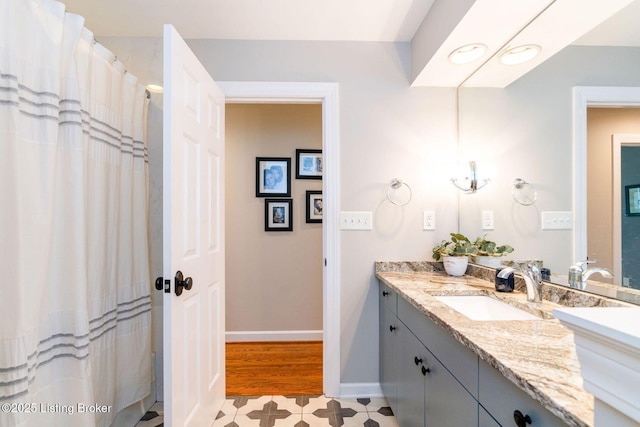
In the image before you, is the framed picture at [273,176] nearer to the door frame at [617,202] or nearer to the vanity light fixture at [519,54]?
the vanity light fixture at [519,54]

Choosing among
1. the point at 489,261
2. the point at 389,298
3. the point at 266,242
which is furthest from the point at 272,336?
the point at 489,261

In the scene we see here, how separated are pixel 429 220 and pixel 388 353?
88 centimetres

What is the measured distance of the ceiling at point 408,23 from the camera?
123 cm

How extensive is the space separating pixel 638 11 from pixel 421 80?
107 centimetres

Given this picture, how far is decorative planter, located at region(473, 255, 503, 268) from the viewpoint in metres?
1.67

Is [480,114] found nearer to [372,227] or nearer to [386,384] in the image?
[372,227]

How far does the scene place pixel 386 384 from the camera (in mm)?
1807

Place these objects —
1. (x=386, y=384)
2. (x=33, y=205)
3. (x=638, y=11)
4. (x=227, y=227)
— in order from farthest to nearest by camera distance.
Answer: (x=227, y=227) < (x=386, y=384) < (x=33, y=205) < (x=638, y=11)

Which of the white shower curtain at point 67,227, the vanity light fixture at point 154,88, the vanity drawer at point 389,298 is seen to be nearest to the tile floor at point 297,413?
the white shower curtain at point 67,227

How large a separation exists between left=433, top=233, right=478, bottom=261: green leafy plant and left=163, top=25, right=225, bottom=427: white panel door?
4.55 ft

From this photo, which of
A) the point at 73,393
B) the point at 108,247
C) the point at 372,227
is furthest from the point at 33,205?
the point at 372,227

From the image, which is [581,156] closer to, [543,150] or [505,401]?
[543,150]

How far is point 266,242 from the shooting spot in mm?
2934

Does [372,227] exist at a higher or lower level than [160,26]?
lower
